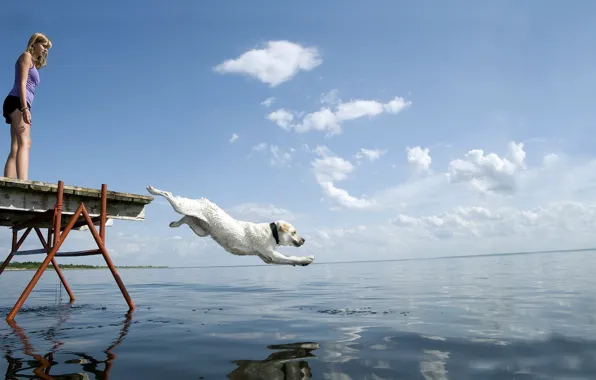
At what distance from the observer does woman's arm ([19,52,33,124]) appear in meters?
8.59

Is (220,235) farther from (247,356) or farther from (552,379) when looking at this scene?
(552,379)

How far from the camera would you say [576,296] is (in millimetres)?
13883

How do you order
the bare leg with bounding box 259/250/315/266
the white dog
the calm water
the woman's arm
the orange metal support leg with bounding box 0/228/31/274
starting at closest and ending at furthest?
1. the calm water
2. the white dog
3. the bare leg with bounding box 259/250/315/266
4. the woman's arm
5. the orange metal support leg with bounding box 0/228/31/274

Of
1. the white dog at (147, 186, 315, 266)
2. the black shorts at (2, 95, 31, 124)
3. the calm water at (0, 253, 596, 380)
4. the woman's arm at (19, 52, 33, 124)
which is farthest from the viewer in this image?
the black shorts at (2, 95, 31, 124)

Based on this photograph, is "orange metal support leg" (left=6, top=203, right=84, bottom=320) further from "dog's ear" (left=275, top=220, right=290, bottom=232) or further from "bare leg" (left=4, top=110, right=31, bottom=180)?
"dog's ear" (left=275, top=220, right=290, bottom=232)

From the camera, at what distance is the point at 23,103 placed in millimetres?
8664

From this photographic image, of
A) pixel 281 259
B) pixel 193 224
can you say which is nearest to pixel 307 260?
pixel 281 259

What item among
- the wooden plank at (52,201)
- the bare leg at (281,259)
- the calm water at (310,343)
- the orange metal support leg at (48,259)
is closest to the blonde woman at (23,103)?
the wooden plank at (52,201)

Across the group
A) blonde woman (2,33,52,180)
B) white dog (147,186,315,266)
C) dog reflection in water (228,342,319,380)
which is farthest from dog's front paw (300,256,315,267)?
blonde woman (2,33,52,180)

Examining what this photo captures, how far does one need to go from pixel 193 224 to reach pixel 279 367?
7.73 feet

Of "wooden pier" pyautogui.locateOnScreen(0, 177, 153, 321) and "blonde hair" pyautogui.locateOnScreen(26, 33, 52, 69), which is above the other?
"blonde hair" pyautogui.locateOnScreen(26, 33, 52, 69)

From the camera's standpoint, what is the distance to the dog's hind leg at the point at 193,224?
6262 mm

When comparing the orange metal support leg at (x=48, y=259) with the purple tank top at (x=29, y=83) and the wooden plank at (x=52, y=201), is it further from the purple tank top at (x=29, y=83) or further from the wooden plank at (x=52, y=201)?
the purple tank top at (x=29, y=83)

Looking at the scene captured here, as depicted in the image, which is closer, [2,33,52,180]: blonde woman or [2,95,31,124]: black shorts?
[2,33,52,180]: blonde woman
